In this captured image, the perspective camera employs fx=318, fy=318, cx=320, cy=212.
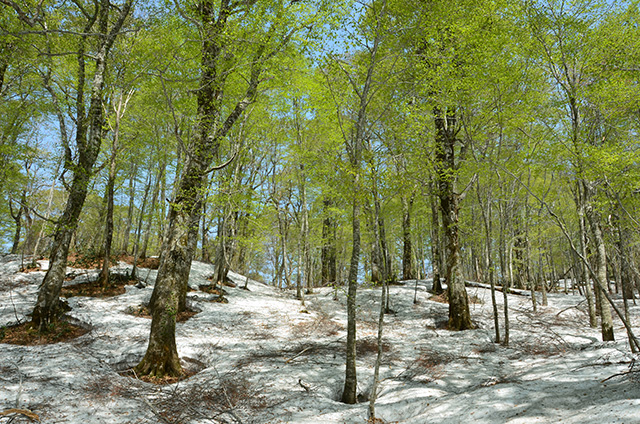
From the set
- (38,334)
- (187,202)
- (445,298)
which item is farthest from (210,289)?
(445,298)

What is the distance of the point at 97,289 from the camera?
1195cm

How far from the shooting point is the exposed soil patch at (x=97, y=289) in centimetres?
1128

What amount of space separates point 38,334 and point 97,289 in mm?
4211

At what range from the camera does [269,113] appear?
657 inches

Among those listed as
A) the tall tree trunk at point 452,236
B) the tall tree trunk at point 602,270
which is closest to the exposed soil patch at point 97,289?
the tall tree trunk at point 452,236

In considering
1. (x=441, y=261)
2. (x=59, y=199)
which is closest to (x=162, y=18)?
(x=441, y=261)

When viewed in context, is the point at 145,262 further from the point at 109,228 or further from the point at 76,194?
the point at 76,194

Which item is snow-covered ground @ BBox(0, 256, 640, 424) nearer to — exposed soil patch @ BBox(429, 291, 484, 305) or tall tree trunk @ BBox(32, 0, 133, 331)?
tall tree trunk @ BBox(32, 0, 133, 331)

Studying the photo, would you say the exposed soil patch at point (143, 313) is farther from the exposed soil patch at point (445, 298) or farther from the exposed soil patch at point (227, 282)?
the exposed soil patch at point (445, 298)

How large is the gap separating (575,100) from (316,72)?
860 cm

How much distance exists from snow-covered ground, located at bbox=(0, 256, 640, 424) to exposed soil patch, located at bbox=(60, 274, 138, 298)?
0.58m

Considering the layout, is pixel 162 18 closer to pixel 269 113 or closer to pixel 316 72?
pixel 316 72

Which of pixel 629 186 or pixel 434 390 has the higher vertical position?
pixel 629 186

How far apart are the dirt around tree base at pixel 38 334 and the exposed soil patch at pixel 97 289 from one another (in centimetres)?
269
